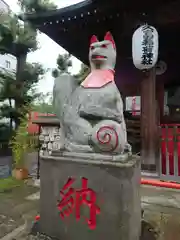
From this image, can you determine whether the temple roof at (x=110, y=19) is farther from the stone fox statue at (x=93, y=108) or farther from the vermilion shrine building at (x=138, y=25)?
the stone fox statue at (x=93, y=108)

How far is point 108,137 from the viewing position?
198 centimetres

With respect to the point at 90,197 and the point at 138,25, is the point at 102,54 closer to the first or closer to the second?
the point at 90,197

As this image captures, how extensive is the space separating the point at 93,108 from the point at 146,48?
303cm

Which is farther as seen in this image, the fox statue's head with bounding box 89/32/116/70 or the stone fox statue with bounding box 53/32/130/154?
the fox statue's head with bounding box 89/32/116/70

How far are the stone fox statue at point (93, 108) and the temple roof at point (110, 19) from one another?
2.94 m

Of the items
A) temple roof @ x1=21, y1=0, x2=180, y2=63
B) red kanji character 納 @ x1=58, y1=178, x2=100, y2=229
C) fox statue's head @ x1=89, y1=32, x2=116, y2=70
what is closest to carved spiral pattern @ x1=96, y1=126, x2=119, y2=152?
red kanji character 納 @ x1=58, y1=178, x2=100, y2=229

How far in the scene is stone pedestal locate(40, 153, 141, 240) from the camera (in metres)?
1.88

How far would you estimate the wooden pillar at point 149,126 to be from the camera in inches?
188

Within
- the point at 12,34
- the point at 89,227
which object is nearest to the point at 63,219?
the point at 89,227

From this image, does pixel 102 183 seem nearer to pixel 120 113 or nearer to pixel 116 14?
pixel 120 113

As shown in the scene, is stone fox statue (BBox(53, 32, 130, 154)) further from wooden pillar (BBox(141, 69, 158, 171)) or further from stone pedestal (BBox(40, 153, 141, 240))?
wooden pillar (BBox(141, 69, 158, 171))

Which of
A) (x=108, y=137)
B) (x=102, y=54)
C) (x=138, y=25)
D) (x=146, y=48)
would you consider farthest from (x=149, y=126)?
(x=108, y=137)

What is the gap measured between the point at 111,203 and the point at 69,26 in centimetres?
504

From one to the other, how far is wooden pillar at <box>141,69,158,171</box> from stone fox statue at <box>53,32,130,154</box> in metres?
2.77
